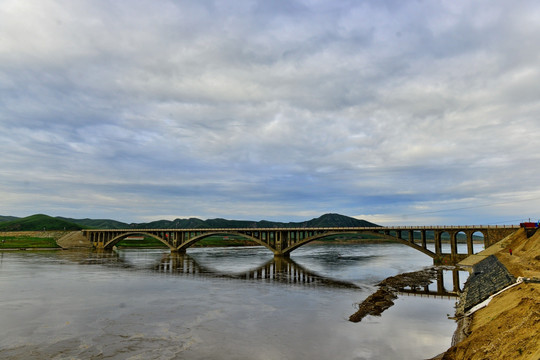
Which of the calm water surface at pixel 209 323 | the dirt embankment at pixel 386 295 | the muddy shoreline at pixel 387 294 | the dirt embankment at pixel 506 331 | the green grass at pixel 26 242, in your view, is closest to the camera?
the dirt embankment at pixel 506 331

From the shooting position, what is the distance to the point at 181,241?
119 m

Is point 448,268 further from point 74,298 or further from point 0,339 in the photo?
point 0,339

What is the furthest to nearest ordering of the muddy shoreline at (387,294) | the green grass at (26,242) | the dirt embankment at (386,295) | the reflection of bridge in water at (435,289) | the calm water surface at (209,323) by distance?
1. the green grass at (26,242)
2. the reflection of bridge in water at (435,289)
3. the muddy shoreline at (387,294)
4. the dirt embankment at (386,295)
5. the calm water surface at (209,323)

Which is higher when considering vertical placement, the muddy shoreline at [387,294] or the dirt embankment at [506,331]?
the dirt embankment at [506,331]

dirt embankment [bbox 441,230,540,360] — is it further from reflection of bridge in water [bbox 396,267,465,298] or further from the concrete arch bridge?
the concrete arch bridge

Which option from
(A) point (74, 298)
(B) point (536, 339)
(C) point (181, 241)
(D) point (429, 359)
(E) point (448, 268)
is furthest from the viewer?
(C) point (181, 241)

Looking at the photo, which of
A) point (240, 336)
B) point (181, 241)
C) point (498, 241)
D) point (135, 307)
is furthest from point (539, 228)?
point (181, 241)

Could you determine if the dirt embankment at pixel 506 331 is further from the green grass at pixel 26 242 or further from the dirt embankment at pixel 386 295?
the green grass at pixel 26 242

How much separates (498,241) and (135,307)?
71.2 metres

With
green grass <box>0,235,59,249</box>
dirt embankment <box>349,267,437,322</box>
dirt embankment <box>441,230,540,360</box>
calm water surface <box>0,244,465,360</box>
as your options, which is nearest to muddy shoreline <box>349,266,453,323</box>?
dirt embankment <box>349,267,437,322</box>

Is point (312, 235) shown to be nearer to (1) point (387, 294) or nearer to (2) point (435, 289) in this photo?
(2) point (435, 289)

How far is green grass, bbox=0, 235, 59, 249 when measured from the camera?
118637 mm

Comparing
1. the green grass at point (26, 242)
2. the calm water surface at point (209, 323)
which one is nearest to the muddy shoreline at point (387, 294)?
the calm water surface at point (209, 323)

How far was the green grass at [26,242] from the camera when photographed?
11864 cm
